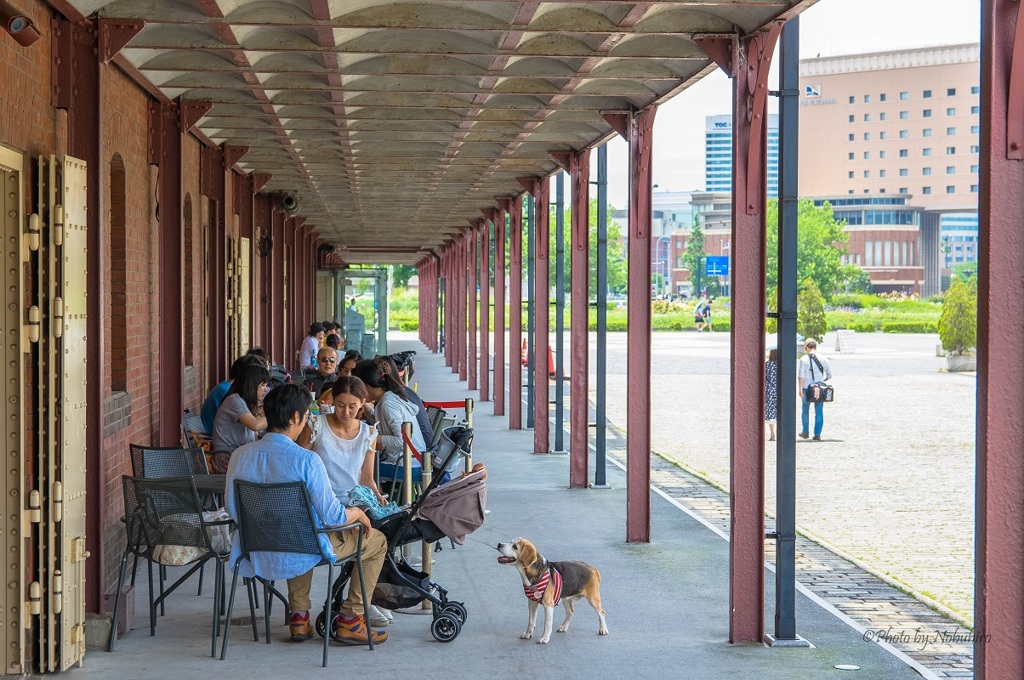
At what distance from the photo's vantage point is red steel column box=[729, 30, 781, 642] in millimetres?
6668

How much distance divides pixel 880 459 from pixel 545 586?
10.6 m

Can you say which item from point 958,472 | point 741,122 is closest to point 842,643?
point 741,122

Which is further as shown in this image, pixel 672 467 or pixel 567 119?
pixel 672 467

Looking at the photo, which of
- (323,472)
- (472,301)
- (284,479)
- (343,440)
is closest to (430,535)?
(343,440)

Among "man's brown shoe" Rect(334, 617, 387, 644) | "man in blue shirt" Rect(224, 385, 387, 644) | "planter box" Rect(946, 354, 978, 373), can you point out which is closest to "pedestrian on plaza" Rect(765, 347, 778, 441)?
"man's brown shoe" Rect(334, 617, 387, 644)

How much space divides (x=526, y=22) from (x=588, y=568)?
3.08 meters

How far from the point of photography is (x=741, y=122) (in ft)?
21.9

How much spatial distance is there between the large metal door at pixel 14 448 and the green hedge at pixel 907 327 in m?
63.7

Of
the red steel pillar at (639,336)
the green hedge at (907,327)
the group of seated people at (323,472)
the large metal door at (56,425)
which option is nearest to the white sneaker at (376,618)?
the group of seated people at (323,472)

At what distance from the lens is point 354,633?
6465 millimetres

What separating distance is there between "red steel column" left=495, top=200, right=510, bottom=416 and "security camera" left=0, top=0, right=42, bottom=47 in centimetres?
1409

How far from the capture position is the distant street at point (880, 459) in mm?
9578

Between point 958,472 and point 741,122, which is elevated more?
point 741,122

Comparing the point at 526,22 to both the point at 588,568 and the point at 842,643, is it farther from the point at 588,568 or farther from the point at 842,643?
the point at 842,643
